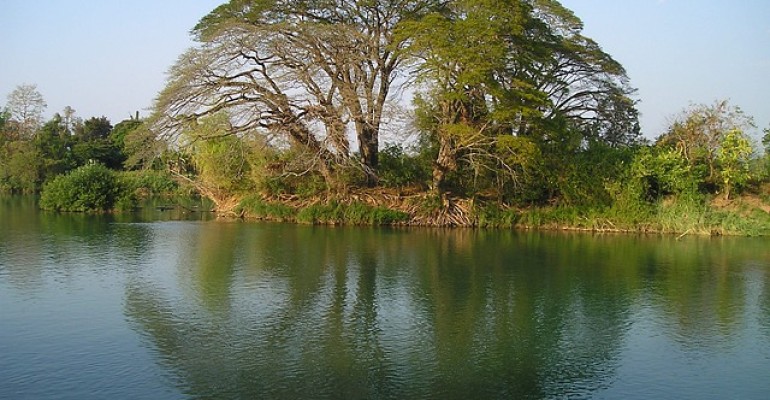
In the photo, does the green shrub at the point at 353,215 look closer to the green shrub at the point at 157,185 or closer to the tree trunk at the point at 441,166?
the tree trunk at the point at 441,166

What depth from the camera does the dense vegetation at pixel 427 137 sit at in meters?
27.0

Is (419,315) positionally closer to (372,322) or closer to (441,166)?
(372,322)

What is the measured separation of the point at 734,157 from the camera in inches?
1072

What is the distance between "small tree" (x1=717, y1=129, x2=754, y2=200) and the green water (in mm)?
7791

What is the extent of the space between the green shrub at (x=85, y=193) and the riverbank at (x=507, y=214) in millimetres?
5610

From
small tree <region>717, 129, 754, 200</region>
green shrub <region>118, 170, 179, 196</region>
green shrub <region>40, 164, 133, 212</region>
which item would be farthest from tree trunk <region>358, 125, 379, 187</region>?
green shrub <region>118, 170, 179, 196</region>

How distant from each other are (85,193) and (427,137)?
15.3 meters

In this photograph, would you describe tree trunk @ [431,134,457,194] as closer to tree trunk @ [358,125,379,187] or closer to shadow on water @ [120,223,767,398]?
tree trunk @ [358,125,379,187]

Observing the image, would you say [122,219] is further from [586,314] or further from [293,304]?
[586,314]

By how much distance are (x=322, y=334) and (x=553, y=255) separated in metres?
11.2

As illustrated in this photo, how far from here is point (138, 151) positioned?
91.9 feet

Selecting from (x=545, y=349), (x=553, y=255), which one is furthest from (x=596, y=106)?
(x=545, y=349)

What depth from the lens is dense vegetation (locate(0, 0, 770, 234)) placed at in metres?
27.0

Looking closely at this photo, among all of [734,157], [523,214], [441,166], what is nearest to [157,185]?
[441,166]
